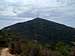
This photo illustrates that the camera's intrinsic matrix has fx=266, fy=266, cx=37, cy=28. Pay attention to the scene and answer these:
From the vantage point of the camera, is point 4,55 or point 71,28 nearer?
point 4,55

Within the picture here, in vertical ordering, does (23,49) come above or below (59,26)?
above

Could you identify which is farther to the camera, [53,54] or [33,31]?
[33,31]

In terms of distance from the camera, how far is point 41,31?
40219mm

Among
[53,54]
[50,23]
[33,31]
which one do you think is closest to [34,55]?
[53,54]

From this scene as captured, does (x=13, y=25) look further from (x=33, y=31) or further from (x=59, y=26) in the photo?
(x=59, y=26)

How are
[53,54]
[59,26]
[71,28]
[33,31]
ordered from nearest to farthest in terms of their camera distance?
1. [53,54]
2. [33,31]
3. [71,28]
4. [59,26]

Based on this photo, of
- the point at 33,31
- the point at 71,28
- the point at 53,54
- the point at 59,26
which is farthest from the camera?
the point at 59,26

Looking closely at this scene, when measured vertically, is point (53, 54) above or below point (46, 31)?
above

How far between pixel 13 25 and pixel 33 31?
3.49m

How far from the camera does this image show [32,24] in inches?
1695

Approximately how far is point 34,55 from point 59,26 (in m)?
30.0

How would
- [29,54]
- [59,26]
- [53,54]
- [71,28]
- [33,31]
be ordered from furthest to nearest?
[59,26], [71,28], [33,31], [53,54], [29,54]

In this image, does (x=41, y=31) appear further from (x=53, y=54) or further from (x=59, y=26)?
(x=53, y=54)

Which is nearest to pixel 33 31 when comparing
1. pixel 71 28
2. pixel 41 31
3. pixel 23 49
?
pixel 41 31
